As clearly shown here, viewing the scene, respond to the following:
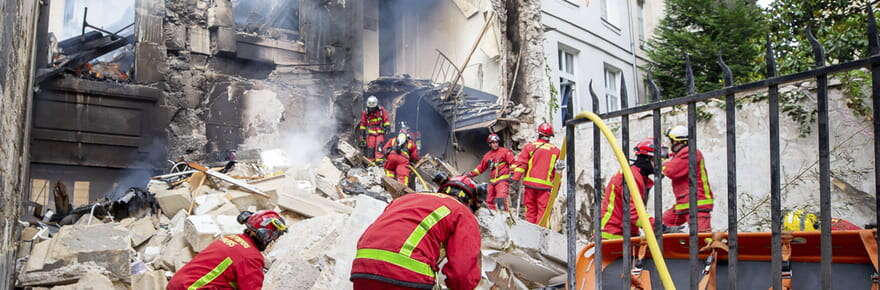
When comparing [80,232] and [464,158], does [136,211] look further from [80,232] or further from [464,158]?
[464,158]

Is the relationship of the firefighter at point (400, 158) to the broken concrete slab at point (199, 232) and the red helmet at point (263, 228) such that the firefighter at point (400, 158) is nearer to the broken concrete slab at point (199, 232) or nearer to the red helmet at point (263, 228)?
the broken concrete slab at point (199, 232)

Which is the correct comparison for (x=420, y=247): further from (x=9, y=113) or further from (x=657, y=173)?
(x=9, y=113)

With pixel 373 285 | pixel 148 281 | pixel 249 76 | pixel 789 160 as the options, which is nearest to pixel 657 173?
pixel 373 285

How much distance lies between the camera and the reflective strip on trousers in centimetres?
354

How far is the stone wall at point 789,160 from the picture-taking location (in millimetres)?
8250

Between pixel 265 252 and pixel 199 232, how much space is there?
2.49 feet

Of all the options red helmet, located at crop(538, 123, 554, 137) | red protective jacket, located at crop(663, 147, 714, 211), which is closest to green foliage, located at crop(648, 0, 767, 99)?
red helmet, located at crop(538, 123, 554, 137)

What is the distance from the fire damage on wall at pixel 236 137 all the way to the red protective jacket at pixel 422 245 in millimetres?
1851

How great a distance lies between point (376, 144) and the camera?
1332 centimetres

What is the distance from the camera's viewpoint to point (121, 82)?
12.6 metres

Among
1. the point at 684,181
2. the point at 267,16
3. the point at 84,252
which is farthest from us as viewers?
the point at 267,16

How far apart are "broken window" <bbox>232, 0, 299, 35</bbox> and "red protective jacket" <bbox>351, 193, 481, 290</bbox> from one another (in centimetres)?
1178

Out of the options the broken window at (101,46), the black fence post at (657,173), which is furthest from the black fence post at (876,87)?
the broken window at (101,46)

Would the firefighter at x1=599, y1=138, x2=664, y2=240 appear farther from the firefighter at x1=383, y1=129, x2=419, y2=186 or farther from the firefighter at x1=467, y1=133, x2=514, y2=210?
the firefighter at x1=383, y1=129, x2=419, y2=186
